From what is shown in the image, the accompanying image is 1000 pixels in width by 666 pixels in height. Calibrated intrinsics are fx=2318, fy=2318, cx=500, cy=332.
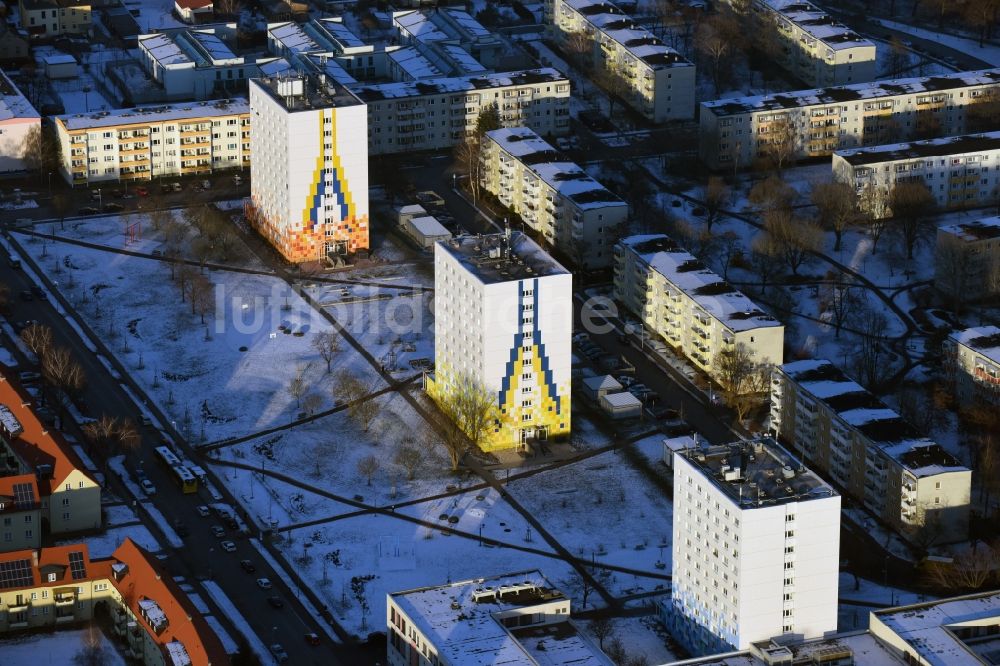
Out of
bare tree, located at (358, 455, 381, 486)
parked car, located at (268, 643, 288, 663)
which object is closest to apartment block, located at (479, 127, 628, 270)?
bare tree, located at (358, 455, 381, 486)

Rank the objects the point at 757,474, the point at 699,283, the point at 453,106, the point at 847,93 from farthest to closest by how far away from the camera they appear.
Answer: the point at 453,106
the point at 847,93
the point at 699,283
the point at 757,474

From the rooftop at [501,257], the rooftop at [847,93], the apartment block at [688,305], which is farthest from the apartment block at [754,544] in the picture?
the rooftop at [847,93]

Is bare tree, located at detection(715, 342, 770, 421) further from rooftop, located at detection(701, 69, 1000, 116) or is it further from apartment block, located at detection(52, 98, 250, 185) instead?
apartment block, located at detection(52, 98, 250, 185)

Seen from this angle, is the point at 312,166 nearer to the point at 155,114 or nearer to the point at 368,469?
the point at 155,114

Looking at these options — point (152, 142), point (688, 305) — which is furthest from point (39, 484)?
point (152, 142)

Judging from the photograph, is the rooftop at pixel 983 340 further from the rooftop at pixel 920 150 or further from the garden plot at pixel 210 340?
the garden plot at pixel 210 340

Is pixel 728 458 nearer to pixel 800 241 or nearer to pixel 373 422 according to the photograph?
pixel 373 422
